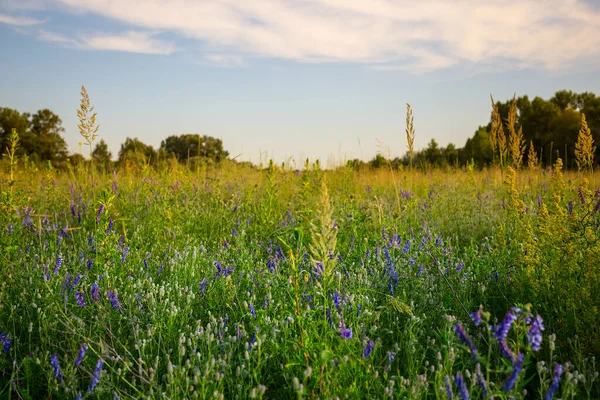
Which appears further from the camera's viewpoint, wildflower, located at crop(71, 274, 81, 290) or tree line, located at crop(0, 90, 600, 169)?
tree line, located at crop(0, 90, 600, 169)

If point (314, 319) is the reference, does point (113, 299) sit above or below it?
above

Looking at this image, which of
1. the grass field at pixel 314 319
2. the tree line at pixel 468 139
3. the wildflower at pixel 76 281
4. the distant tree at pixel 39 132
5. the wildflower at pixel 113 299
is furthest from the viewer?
the distant tree at pixel 39 132

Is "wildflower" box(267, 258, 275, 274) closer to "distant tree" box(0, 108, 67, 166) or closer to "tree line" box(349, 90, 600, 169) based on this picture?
"tree line" box(349, 90, 600, 169)

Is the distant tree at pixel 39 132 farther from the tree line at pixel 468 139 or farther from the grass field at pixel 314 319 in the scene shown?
the grass field at pixel 314 319

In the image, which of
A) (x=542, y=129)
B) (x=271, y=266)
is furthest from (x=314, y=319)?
(x=542, y=129)

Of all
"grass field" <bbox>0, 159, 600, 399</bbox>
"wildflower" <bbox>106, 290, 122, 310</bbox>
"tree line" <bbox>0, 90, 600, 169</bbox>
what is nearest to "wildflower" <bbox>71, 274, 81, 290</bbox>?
"grass field" <bbox>0, 159, 600, 399</bbox>

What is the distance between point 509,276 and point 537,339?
2.12m

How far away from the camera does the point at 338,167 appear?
12594 millimetres

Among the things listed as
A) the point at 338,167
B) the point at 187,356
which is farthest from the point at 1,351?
the point at 338,167

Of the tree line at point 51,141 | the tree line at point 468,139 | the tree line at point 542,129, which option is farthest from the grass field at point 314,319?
the tree line at point 51,141

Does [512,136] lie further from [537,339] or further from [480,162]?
[480,162]

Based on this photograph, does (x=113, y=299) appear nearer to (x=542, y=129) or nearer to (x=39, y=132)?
(x=542, y=129)

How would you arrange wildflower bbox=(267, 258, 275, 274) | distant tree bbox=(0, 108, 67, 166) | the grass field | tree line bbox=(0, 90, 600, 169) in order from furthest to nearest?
distant tree bbox=(0, 108, 67, 166) → tree line bbox=(0, 90, 600, 169) → wildflower bbox=(267, 258, 275, 274) → the grass field

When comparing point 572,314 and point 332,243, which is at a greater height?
point 332,243
